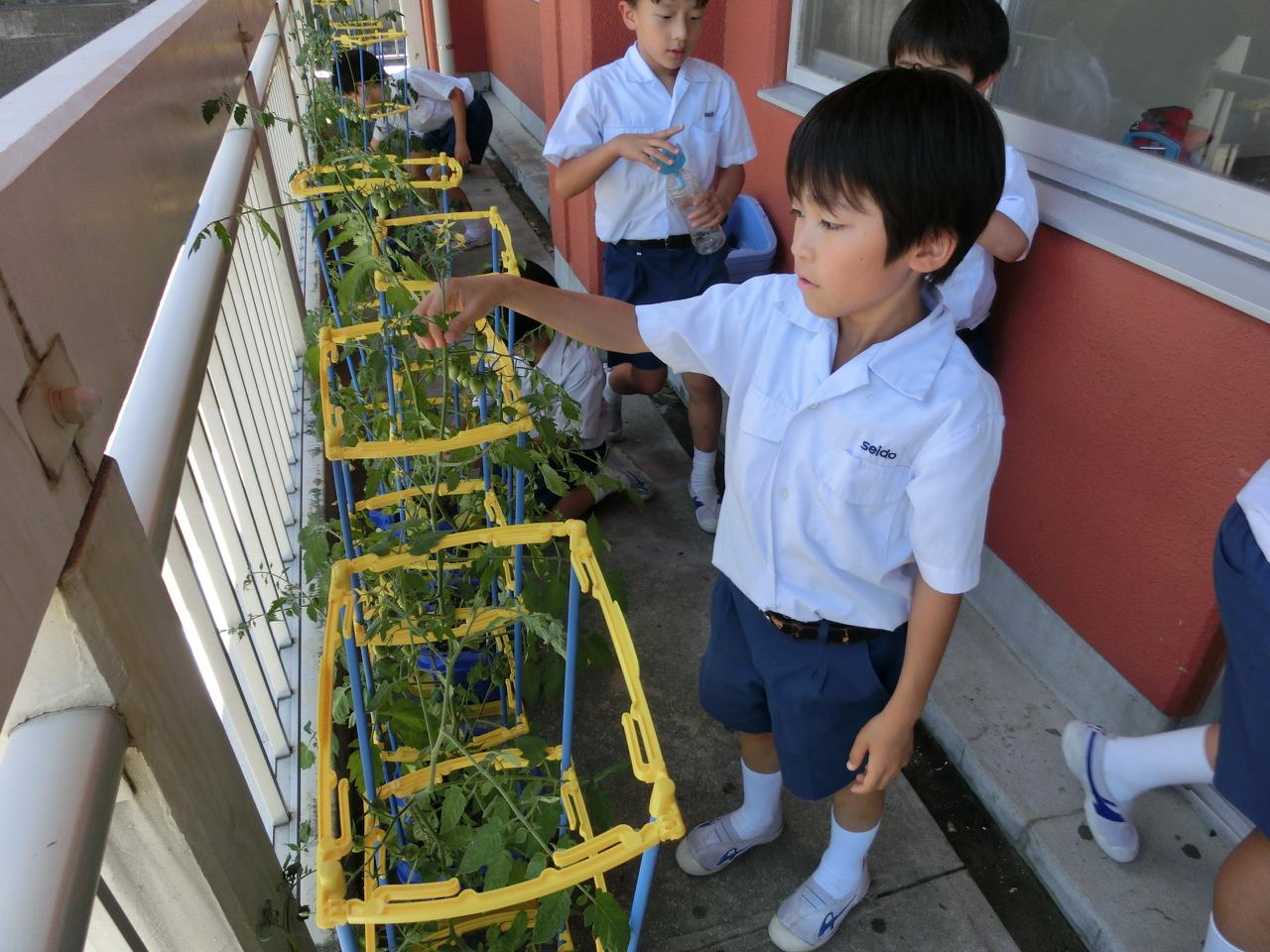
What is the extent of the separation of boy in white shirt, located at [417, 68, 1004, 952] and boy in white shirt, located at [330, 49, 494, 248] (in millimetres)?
3837

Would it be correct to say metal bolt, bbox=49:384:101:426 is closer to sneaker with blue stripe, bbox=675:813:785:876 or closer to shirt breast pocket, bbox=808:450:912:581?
shirt breast pocket, bbox=808:450:912:581

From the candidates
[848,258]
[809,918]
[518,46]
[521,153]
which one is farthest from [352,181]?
[518,46]

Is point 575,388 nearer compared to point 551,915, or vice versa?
point 551,915

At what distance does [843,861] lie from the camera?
1.79 meters

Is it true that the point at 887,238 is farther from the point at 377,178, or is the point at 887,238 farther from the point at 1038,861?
the point at 1038,861

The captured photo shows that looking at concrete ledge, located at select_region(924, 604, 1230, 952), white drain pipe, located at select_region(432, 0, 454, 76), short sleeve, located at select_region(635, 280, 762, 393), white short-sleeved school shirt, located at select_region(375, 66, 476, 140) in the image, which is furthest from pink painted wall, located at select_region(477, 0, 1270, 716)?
white drain pipe, located at select_region(432, 0, 454, 76)

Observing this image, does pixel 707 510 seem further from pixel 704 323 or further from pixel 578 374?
pixel 704 323

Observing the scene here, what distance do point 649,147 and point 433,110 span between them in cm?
420

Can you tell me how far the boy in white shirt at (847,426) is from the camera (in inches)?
47.6

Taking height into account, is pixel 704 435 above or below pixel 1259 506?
below

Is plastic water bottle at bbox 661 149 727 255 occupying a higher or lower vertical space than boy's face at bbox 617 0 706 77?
lower

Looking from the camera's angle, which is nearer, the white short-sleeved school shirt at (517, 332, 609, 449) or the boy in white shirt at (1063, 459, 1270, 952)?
the boy in white shirt at (1063, 459, 1270, 952)

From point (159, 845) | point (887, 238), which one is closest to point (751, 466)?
point (887, 238)

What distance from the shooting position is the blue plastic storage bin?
10.7 ft
